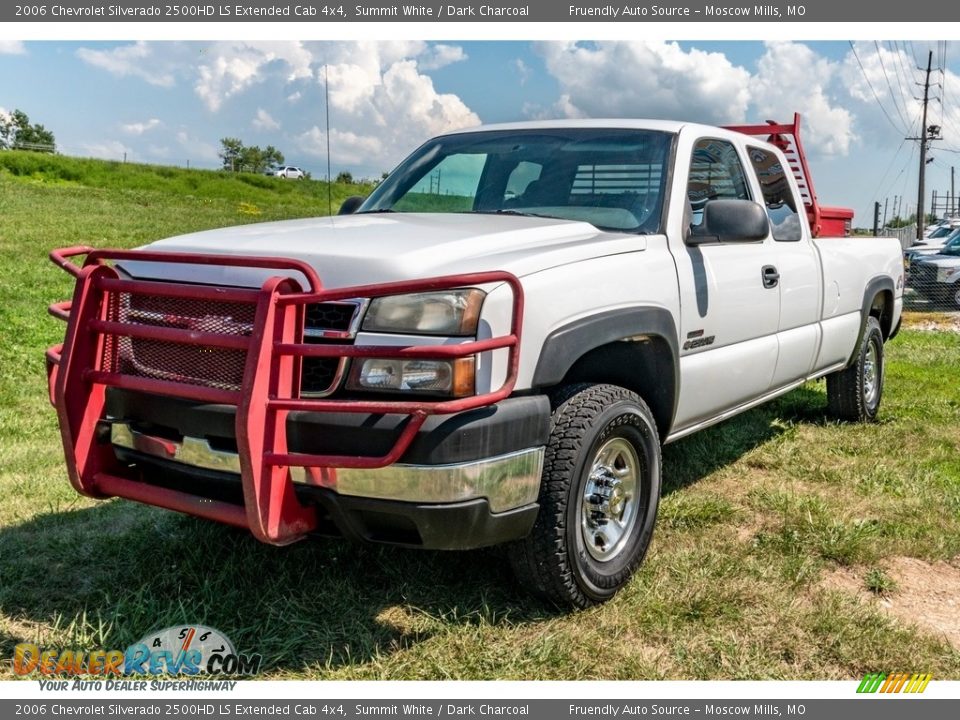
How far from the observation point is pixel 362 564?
3.86 meters

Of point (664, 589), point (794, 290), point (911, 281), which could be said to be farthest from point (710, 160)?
point (911, 281)

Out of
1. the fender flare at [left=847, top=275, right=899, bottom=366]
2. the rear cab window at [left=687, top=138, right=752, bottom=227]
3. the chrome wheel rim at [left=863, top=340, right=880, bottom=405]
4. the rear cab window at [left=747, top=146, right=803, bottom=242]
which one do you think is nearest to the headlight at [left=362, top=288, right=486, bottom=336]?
the rear cab window at [left=687, top=138, right=752, bottom=227]

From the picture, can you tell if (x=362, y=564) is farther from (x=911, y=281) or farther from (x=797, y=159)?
(x=911, y=281)

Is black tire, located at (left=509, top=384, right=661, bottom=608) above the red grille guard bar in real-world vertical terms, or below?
below

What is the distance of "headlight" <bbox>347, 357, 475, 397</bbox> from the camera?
9.27 feet

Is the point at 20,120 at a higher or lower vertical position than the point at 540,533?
higher

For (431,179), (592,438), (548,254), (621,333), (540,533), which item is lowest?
(540,533)

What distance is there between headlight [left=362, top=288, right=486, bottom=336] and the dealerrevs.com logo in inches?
48.9

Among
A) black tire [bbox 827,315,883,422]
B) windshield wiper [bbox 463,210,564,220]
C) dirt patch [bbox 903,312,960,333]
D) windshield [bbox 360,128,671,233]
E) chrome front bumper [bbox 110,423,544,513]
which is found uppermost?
windshield [bbox 360,128,671,233]

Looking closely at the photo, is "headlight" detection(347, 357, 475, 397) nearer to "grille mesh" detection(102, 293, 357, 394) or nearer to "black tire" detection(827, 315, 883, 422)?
"grille mesh" detection(102, 293, 357, 394)

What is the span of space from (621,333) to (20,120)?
80423mm

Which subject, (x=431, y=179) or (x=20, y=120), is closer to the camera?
(x=431, y=179)

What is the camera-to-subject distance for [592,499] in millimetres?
3506

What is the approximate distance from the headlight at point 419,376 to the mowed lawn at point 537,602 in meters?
0.95
